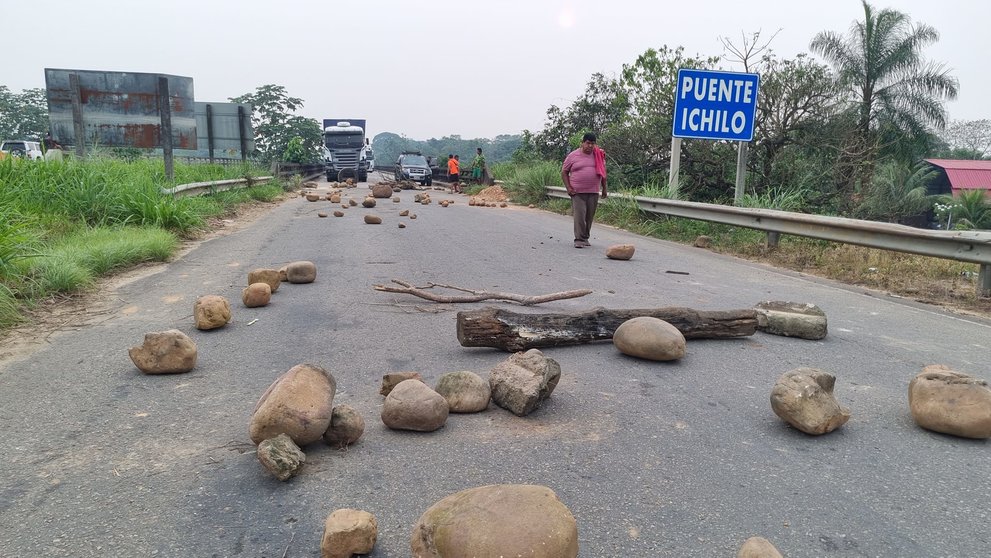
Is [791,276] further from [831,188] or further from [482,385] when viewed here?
[831,188]

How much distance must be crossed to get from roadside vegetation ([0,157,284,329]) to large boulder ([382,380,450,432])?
11.1 ft

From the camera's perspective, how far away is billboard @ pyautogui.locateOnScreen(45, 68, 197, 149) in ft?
38.7

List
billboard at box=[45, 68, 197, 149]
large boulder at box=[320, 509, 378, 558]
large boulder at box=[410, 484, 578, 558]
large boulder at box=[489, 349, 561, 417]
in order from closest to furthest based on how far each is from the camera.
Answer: large boulder at box=[410, 484, 578, 558]
large boulder at box=[320, 509, 378, 558]
large boulder at box=[489, 349, 561, 417]
billboard at box=[45, 68, 197, 149]

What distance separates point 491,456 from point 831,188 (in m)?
13.4

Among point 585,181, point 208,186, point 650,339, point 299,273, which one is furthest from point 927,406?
point 208,186

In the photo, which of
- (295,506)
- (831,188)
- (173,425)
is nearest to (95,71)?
(173,425)

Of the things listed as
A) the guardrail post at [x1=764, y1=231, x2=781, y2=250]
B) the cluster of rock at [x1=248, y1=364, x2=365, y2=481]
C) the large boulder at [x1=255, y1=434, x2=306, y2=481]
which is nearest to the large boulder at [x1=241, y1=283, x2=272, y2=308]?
the cluster of rock at [x1=248, y1=364, x2=365, y2=481]

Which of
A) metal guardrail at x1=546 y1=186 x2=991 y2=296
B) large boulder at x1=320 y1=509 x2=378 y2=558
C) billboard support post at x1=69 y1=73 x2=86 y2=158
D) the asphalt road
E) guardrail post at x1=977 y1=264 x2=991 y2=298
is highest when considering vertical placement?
billboard support post at x1=69 y1=73 x2=86 y2=158

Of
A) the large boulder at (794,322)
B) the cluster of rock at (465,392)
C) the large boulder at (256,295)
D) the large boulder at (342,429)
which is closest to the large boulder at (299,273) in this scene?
the large boulder at (256,295)

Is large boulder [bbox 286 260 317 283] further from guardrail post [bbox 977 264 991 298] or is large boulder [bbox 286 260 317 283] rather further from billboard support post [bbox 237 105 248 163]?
billboard support post [bbox 237 105 248 163]

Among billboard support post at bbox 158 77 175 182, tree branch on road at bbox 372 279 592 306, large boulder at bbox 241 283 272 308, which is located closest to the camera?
large boulder at bbox 241 283 272 308

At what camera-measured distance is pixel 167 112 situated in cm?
1163

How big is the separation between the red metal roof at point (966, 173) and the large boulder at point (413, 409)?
47961mm

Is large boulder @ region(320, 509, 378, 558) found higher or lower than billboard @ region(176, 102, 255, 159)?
lower
